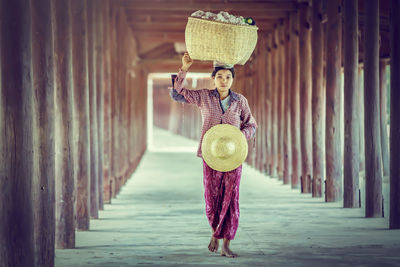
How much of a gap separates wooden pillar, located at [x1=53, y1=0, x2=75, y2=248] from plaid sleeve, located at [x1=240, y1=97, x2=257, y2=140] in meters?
1.61

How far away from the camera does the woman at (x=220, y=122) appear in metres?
5.61

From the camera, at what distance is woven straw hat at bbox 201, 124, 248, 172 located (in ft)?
18.0

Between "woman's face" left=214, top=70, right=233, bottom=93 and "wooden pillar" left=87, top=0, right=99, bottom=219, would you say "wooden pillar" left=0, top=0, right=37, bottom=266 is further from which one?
"wooden pillar" left=87, top=0, right=99, bottom=219

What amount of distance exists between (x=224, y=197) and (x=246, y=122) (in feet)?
2.26

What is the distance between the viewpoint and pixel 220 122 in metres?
5.69

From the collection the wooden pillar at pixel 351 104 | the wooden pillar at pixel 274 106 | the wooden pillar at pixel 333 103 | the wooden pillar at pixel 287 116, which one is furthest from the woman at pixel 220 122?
the wooden pillar at pixel 274 106

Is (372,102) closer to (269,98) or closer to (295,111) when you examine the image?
(295,111)

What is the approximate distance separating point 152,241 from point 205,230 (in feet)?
2.81

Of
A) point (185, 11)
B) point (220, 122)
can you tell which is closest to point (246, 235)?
point (220, 122)

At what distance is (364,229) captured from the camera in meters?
7.19

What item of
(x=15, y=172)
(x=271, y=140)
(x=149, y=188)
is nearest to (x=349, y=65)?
(x=149, y=188)

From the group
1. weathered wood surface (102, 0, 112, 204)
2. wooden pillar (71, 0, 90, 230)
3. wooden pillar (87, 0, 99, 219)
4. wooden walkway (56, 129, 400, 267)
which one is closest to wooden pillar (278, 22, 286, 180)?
wooden walkway (56, 129, 400, 267)

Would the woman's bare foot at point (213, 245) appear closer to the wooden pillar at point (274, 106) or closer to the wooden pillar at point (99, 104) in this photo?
the wooden pillar at point (99, 104)

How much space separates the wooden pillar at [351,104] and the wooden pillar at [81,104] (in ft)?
11.6
